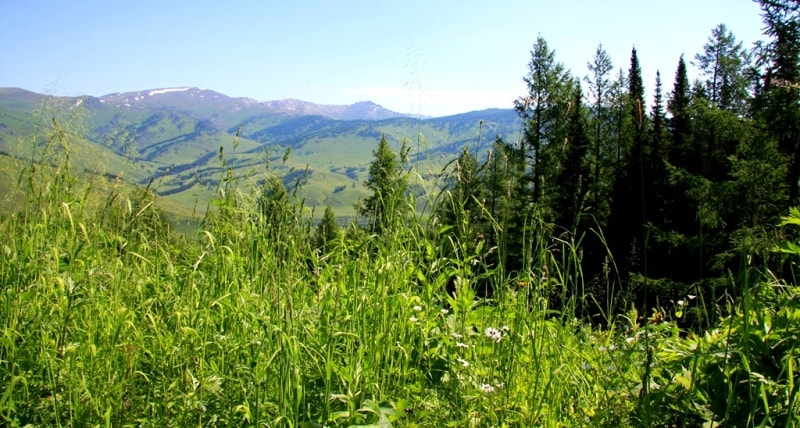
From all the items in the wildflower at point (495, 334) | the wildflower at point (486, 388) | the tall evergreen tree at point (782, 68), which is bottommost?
the wildflower at point (486, 388)

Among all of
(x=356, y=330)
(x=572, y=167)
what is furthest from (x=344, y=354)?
(x=572, y=167)

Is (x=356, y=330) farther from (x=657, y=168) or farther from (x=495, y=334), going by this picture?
(x=657, y=168)

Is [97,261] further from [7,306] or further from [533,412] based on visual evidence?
[533,412]

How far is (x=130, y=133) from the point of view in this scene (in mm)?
5148

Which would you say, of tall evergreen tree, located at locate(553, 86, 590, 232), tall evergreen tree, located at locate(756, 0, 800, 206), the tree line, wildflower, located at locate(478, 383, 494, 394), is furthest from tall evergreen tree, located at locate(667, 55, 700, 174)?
wildflower, located at locate(478, 383, 494, 394)

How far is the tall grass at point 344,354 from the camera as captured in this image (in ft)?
6.79

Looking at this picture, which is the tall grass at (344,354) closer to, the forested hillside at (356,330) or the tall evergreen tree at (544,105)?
the forested hillside at (356,330)

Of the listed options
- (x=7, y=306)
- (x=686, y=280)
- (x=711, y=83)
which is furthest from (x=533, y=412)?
(x=711, y=83)

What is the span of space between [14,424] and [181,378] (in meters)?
0.70

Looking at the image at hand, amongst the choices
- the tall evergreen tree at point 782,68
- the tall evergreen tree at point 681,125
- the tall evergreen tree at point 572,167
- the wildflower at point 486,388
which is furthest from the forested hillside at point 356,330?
the tall evergreen tree at point 681,125

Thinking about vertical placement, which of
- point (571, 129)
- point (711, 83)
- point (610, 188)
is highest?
point (711, 83)

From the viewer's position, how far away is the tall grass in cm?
207

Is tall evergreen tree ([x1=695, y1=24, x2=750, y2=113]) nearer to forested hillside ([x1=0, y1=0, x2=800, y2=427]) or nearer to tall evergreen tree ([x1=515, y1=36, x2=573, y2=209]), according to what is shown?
tall evergreen tree ([x1=515, y1=36, x2=573, y2=209])

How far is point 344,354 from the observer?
2.49 m
